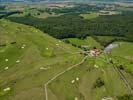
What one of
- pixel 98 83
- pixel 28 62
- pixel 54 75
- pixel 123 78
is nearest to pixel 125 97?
pixel 98 83

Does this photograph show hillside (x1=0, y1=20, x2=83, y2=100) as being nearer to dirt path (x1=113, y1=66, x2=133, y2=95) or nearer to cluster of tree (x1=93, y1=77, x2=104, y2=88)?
cluster of tree (x1=93, y1=77, x2=104, y2=88)

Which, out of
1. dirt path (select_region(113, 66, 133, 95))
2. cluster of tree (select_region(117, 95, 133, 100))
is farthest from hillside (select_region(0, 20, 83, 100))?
cluster of tree (select_region(117, 95, 133, 100))

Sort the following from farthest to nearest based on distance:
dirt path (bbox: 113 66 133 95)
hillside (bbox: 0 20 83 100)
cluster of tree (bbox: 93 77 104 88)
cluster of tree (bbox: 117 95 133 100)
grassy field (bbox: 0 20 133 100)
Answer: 1. dirt path (bbox: 113 66 133 95)
2. cluster of tree (bbox: 93 77 104 88)
3. hillside (bbox: 0 20 83 100)
4. grassy field (bbox: 0 20 133 100)
5. cluster of tree (bbox: 117 95 133 100)

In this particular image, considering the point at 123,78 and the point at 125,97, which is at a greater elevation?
the point at 123,78

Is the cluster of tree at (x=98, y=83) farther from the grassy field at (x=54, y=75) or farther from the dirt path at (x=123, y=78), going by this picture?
the dirt path at (x=123, y=78)

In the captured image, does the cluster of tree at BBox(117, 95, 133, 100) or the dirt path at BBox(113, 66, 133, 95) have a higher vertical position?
the dirt path at BBox(113, 66, 133, 95)

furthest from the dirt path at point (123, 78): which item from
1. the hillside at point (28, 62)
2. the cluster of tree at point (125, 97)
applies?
the hillside at point (28, 62)

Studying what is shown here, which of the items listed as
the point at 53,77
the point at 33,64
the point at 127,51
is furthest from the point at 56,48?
the point at 127,51

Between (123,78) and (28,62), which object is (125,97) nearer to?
(123,78)
